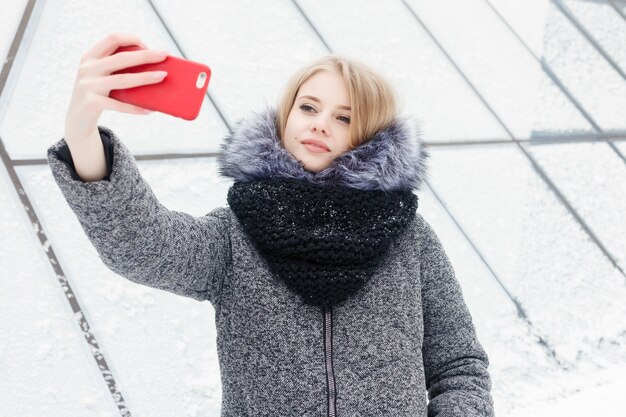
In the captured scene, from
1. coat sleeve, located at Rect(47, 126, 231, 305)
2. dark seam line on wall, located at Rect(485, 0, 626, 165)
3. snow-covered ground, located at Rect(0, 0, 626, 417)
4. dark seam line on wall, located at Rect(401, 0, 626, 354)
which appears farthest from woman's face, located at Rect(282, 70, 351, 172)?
dark seam line on wall, located at Rect(485, 0, 626, 165)

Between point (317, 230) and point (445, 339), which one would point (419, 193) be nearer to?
point (445, 339)

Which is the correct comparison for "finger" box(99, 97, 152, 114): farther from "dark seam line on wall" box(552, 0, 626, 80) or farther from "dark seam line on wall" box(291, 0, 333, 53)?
"dark seam line on wall" box(552, 0, 626, 80)

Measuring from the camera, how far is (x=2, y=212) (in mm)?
1739

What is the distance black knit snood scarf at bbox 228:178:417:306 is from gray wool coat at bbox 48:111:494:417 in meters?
0.03

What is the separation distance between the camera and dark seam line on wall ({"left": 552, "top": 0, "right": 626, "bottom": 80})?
4003 millimetres

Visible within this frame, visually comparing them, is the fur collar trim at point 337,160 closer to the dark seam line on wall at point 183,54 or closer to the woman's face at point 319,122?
the woman's face at point 319,122

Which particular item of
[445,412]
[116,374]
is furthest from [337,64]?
[116,374]

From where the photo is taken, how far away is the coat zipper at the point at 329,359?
117 cm

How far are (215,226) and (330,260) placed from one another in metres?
0.24

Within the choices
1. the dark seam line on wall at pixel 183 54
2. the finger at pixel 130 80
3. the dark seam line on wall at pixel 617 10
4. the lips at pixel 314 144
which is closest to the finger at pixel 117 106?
the finger at pixel 130 80

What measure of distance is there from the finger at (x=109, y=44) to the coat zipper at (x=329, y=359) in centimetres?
60

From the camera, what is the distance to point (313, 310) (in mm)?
1200

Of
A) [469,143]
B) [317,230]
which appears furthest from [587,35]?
[317,230]

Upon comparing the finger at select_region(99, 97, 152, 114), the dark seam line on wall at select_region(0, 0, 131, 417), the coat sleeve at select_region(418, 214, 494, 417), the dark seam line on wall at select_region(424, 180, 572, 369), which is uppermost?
the finger at select_region(99, 97, 152, 114)
